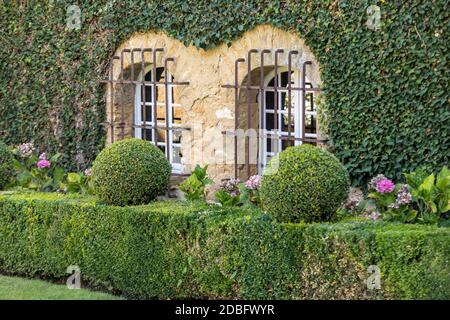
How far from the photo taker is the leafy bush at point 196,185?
9.41 meters

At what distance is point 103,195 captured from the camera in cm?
906

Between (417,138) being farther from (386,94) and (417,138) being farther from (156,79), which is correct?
(156,79)

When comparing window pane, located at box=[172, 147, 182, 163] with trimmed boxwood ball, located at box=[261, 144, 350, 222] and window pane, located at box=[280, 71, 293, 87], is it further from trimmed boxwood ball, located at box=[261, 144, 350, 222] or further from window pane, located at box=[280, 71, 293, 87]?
trimmed boxwood ball, located at box=[261, 144, 350, 222]

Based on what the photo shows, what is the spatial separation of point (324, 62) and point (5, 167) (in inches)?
165

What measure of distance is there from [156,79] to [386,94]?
3697 millimetres

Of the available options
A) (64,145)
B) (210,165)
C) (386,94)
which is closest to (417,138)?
(386,94)

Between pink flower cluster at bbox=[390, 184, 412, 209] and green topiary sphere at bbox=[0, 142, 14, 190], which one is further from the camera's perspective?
green topiary sphere at bbox=[0, 142, 14, 190]

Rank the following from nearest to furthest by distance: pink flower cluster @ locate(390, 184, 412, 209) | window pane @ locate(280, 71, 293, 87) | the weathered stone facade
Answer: pink flower cluster @ locate(390, 184, 412, 209) → the weathered stone facade → window pane @ locate(280, 71, 293, 87)

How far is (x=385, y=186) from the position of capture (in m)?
8.24

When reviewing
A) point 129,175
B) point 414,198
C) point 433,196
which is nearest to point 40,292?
point 129,175

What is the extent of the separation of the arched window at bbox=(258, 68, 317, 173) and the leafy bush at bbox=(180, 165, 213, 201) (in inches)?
35.5

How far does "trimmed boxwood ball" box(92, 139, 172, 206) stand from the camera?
29.3 feet

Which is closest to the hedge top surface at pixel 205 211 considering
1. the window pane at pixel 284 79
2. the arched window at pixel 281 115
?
the arched window at pixel 281 115

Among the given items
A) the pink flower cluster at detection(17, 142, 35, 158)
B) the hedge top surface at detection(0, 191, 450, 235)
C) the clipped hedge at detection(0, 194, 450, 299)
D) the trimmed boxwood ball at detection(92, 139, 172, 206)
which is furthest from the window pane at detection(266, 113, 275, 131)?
the pink flower cluster at detection(17, 142, 35, 158)
